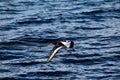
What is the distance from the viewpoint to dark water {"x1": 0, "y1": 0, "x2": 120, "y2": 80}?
12.9 m

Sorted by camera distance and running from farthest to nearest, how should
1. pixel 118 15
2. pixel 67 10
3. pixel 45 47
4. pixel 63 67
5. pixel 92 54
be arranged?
pixel 67 10, pixel 118 15, pixel 45 47, pixel 92 54, pixel 63 67

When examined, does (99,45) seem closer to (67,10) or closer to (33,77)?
(33,77)

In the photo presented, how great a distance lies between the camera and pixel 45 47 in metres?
15.6

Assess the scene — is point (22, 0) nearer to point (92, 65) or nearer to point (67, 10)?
point (67, 10)

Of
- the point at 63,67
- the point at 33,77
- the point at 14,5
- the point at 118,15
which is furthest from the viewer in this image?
the point at 14,5

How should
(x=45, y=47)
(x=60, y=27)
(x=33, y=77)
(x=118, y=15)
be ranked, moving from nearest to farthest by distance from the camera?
(x=33, y=77) < (x=45, y=47) < (x=60, y=27) < (x=118, y=15)

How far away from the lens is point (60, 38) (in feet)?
54.7

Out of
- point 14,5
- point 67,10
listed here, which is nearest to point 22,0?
point 14,5

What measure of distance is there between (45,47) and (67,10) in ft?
19.8

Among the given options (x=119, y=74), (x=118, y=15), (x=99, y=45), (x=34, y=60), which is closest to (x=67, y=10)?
(x=118, y=15)

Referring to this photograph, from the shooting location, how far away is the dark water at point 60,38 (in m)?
12.9

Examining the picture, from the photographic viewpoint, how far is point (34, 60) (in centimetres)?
1398

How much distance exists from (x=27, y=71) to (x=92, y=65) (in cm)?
199

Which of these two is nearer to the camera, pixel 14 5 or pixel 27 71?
pixel 27 71
